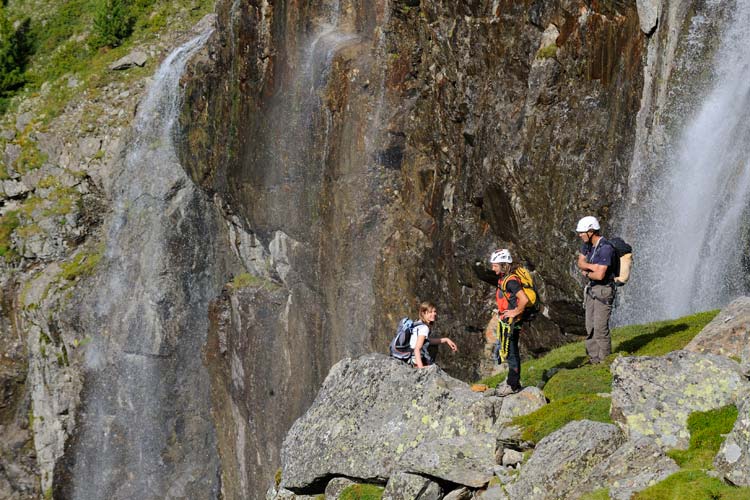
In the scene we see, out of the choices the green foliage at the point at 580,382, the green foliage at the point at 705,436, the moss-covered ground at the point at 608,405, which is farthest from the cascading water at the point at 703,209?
the green foliage at the point at 705,436

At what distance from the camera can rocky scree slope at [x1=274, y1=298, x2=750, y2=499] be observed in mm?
10453

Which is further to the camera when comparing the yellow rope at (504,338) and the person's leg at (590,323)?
the person's leg at (590,323)

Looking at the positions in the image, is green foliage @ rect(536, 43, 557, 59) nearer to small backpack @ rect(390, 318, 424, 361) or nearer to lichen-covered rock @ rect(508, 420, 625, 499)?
small backpack @ rect(390, 318, 424, 361)

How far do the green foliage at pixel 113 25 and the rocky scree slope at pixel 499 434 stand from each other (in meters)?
39.1

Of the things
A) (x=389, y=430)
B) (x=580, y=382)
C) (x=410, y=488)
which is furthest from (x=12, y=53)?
(x=410, y=488)

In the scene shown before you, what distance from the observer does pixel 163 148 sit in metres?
42.5

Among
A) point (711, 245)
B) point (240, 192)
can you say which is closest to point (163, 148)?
point (240, 192)

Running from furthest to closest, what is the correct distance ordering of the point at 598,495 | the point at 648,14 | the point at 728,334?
1. the point at 648,14
2. the point at 728,334
3. the point at 598,495

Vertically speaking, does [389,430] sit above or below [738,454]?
below

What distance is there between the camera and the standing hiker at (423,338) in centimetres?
1485

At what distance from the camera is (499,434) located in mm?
12367

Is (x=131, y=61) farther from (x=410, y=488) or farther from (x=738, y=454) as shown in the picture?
(x=738, y=454)

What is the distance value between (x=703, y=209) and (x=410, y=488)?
12.2 metres

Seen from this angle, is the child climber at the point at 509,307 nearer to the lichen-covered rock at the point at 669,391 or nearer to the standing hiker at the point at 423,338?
the standing hiker at the point at 423,338
